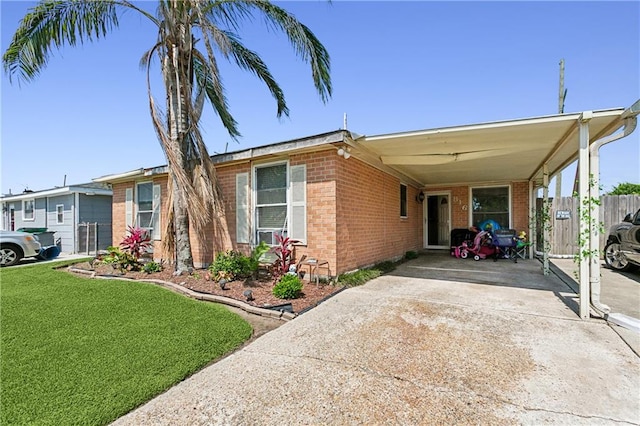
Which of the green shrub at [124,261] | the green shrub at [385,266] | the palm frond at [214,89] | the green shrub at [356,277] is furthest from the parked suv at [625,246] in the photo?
the green shrub at [124,261]

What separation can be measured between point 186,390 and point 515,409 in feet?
8.16

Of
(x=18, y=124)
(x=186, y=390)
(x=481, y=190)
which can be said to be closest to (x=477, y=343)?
(x=186, y=390)

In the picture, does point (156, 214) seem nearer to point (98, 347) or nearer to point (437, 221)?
point (98, 347)

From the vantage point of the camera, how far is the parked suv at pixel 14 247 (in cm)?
927

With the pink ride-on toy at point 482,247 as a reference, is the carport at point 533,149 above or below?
above

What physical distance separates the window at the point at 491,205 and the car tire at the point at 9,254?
15.4 m

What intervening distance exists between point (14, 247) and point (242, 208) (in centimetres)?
847

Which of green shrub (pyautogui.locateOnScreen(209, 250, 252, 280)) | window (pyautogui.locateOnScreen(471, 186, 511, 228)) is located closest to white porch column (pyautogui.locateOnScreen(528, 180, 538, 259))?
window (pyautogui.locateOnScreen(471, 186, 511, 228))

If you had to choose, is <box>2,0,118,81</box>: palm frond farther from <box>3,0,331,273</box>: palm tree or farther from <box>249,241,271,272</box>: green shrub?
<box>249,241,271,272</box>: green shrub

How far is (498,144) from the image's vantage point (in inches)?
208

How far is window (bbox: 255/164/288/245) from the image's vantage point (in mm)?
6371

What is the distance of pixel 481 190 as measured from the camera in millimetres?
10477

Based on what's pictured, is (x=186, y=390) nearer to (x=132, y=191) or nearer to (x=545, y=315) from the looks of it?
(x=545, y=315)

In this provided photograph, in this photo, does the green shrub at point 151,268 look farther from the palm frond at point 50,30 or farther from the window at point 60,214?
the window at point 60,214
